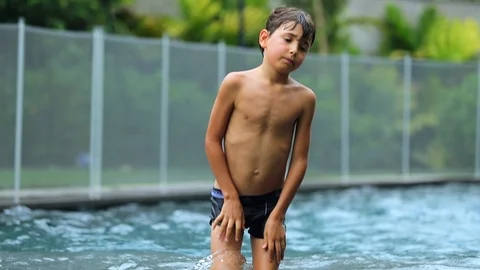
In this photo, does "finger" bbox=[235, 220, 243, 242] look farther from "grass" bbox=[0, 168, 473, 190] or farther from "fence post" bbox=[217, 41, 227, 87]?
"fence post" bbox=[217, 41, 227, 87]

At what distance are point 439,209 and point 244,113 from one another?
7526mm

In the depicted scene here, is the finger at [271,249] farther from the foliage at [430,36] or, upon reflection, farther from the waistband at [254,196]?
the foliage at [430,36]

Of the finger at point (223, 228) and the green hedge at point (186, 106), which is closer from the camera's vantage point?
the finger at point (223, 228)

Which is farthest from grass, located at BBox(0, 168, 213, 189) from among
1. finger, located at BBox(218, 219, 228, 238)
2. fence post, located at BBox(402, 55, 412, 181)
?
finger, located at BBox(218, 219, 228, 238)

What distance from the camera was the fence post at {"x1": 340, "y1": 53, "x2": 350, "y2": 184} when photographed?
50.4 feet

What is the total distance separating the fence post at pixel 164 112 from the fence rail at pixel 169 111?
0.05 ft

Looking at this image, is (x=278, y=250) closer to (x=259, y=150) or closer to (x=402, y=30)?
(x=259, y=150)

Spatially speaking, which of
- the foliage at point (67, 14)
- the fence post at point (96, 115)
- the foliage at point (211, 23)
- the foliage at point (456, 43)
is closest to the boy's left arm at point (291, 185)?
the fence post at point (96, 115)

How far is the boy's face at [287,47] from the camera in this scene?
421cm

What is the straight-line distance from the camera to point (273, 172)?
14.5 ft

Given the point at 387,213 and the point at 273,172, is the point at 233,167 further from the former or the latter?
the point at 387,213

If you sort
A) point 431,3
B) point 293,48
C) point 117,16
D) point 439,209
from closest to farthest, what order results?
point 293,48
point 439,209
point 117,16
point 431,3

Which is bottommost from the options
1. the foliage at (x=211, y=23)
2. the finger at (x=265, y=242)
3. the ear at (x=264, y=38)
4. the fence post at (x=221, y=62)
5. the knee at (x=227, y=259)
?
the knee at (x=227, y=259)

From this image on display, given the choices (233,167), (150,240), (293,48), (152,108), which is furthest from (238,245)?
(152,108)
